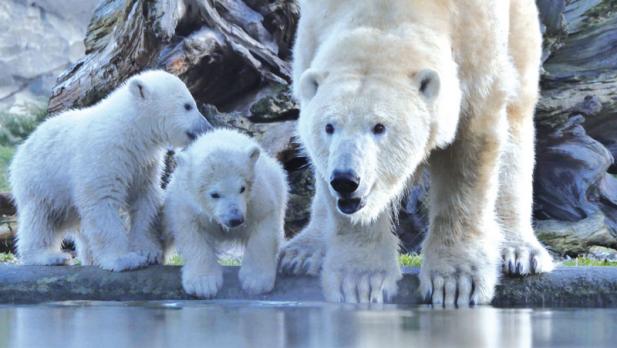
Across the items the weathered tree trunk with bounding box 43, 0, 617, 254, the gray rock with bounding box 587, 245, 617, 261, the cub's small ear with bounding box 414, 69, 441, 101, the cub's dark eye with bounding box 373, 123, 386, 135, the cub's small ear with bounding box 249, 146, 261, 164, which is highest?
the weathered tree trunk with bounding box 43, 0, 617, 254

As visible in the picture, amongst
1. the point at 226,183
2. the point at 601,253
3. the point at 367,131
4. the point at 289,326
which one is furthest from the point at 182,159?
the point at 601,253

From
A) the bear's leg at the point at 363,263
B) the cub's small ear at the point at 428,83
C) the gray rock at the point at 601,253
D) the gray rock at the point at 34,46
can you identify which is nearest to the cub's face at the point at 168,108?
the bear's leg at the point at 363,263

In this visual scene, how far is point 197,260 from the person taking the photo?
5141mm

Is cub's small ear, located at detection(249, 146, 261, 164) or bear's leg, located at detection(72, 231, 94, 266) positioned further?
bear's leg, located at detection(72, 231, 94, 266)

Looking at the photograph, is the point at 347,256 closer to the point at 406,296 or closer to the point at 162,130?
the point at 406,296

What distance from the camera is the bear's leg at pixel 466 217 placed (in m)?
5.05

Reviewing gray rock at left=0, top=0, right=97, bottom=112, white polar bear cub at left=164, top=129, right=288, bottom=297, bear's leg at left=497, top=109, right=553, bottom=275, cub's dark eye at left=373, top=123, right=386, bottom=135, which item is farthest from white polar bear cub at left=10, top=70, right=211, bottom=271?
gray rock at left=0, top=0, right=97, bottom=112

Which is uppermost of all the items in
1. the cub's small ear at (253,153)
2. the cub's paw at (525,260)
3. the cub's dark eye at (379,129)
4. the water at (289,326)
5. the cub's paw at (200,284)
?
the cub's small ear at (253,153)

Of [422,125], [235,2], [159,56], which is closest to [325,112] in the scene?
[422,125]

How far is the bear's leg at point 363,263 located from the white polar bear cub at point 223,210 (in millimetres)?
295

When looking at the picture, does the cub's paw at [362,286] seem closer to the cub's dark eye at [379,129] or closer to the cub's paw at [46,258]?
the cub's dark eye at [379,129]

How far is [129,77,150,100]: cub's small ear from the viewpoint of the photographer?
19.9ft

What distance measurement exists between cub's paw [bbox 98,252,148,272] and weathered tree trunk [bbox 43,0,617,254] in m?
2.79

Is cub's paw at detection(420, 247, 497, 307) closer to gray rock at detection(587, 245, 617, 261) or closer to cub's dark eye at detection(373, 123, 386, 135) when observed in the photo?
cub's dark eye at detection(373, 123, 386, 135)
